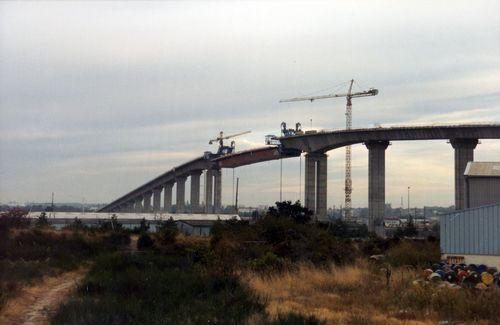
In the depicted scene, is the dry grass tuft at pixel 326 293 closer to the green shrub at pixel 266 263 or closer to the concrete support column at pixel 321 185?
the green shrub at pixel 266 263

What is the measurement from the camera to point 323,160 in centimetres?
9006

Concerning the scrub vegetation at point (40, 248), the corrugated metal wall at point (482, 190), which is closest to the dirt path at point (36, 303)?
the scrub vegetation at point (40, 248)

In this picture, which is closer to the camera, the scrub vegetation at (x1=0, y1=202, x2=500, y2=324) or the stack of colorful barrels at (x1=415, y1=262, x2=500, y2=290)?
the scrub vegetation at (x1=0, y1=202, x2=500, y2=324)

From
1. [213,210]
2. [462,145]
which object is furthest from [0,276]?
[213,210]

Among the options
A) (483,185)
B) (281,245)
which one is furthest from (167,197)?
(281,245)

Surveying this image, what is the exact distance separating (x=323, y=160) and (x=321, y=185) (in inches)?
178

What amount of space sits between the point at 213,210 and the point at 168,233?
243 ft

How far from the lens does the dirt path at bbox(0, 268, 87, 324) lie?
14875 millimetres

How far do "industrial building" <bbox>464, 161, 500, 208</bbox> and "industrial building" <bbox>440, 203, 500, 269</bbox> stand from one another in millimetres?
14076

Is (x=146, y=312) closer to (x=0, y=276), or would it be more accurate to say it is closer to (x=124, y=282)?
(x=124, y=282)

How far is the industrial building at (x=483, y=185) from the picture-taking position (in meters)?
38.5

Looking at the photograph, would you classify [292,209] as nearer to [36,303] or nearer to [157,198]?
[36,303]

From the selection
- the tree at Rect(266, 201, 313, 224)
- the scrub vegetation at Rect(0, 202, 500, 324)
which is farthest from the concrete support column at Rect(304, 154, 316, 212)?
the scrub vegetation at Rect(0, 202, 500, 324)

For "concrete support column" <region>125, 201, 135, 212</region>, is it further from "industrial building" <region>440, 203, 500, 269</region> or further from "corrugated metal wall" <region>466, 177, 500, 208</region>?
"industrial building" <region>440, 203, 500, 269</region>
